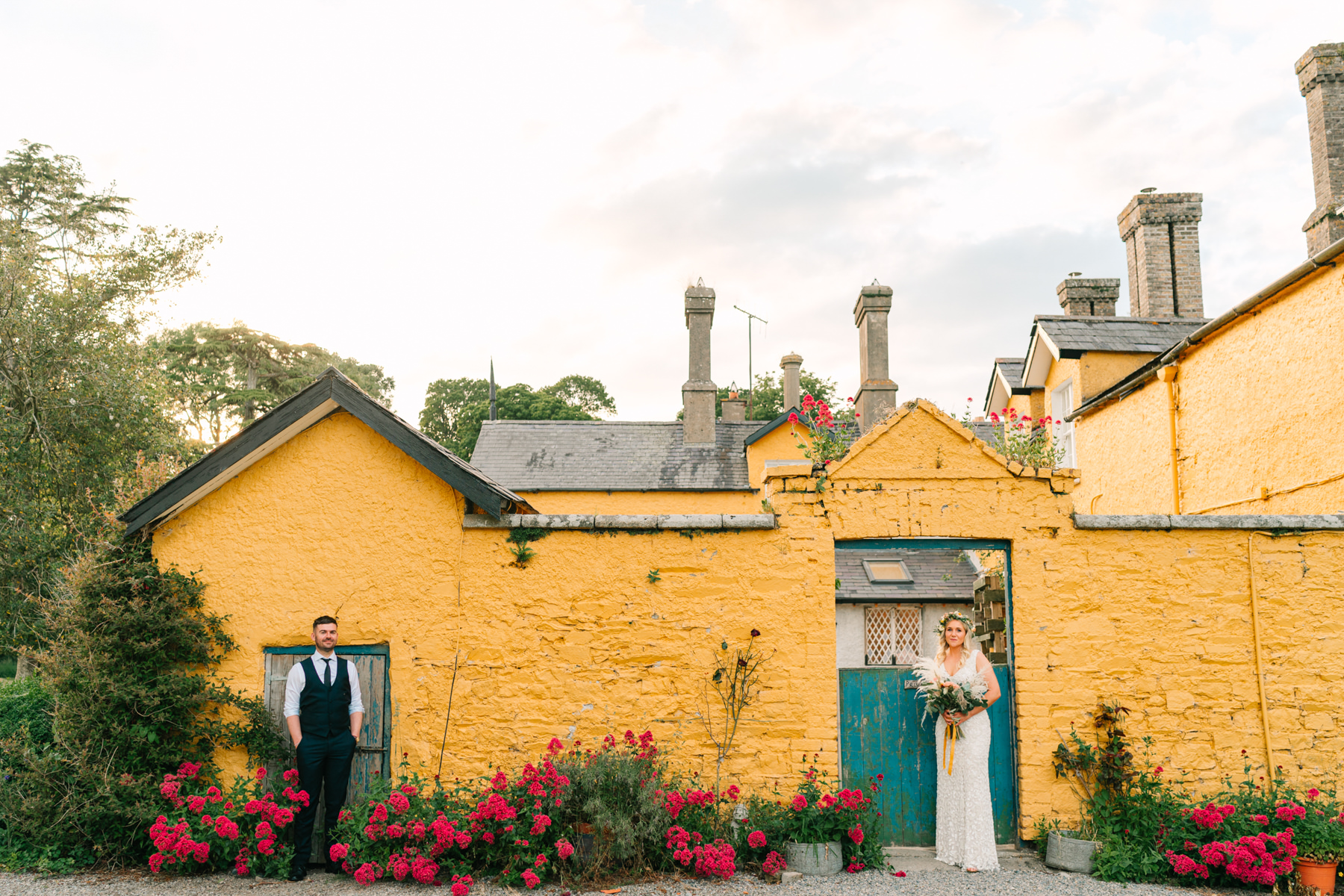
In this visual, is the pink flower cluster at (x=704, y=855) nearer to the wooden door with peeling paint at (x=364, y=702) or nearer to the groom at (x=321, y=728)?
the wooden door with peeling paint at (x=364, y=702)

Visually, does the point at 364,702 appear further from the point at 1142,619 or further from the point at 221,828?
the point at 1142,619

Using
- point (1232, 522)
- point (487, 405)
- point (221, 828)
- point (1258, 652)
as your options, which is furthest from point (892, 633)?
point (487, 405)

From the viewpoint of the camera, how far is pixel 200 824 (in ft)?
21.3

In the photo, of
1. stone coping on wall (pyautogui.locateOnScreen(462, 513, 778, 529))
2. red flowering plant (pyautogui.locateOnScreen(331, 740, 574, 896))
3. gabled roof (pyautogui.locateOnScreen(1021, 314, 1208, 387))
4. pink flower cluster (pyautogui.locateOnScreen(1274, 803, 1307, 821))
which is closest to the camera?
red flowering plant (pyautogui.locateOnScreen(331, 740, 574, 896))

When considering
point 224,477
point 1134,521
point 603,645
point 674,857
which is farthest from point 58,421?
point 1134,521

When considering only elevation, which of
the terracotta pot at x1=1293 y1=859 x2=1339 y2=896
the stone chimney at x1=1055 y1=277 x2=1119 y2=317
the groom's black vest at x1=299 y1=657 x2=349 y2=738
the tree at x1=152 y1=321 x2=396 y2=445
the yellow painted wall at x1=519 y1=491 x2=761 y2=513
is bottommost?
the terracotta pot at x1=1293 y1=859 x2=1339 y2=896

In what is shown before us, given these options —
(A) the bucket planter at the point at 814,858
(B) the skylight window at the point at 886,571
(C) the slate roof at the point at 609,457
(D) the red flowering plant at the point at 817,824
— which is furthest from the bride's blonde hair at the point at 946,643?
(B) the skylight window at the point at 886,571

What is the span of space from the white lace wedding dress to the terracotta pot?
86.7 inches

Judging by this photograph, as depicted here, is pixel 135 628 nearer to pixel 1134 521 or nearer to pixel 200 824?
pixel 200 824

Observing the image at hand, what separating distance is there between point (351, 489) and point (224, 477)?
3.68ft

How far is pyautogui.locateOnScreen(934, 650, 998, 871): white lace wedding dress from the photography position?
6645 mm

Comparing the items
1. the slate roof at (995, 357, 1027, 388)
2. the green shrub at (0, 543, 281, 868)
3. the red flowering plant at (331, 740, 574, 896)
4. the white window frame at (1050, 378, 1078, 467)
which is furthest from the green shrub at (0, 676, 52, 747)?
the slate roof at (995, 357, 1027, 388)

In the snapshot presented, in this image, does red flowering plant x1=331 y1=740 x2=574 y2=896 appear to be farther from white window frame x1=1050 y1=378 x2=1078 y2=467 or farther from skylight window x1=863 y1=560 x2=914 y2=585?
skylight window x1=863 y1=560 x2=914 y2=585

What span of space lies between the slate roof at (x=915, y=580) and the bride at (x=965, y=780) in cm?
1063
